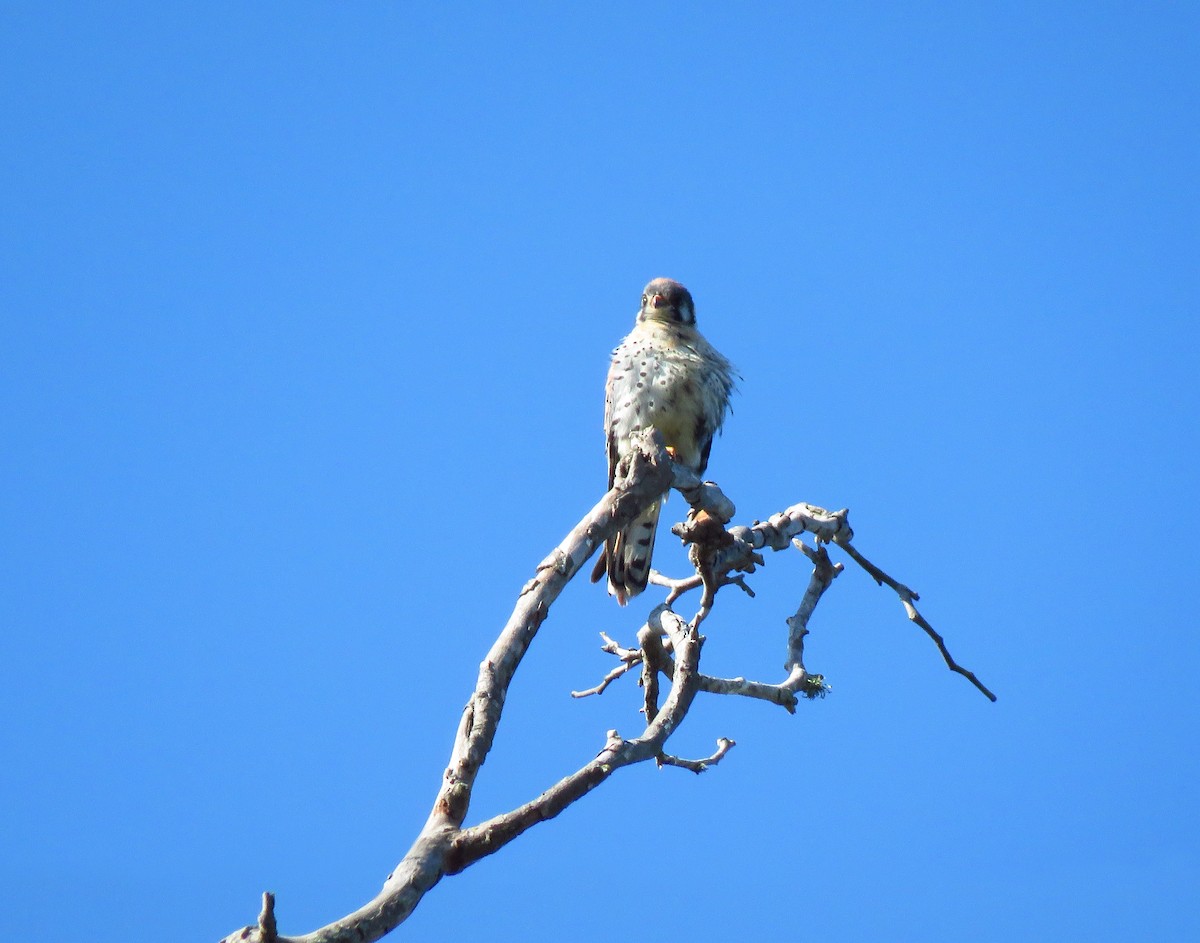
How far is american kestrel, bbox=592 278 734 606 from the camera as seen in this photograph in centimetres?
562

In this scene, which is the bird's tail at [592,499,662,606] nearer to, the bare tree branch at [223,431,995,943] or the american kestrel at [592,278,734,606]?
the american kestrel at [592,278,734,606]

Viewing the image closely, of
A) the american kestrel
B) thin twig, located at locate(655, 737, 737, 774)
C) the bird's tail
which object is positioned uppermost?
the american kestrel

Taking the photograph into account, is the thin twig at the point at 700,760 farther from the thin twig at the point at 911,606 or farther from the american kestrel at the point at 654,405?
the american kestrel at the point at 654,405

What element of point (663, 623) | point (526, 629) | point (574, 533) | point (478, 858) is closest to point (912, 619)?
point (663, 623)

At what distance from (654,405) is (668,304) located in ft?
2.56

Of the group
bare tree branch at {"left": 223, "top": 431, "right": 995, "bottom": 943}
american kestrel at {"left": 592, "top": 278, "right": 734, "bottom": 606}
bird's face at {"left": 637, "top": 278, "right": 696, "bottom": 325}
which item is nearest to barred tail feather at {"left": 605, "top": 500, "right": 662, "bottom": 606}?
american kestrel at {"left": 592, "top": 278, "right": 734, "bottom": 606}

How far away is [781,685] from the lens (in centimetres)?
421

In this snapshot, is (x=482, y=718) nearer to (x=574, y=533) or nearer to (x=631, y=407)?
(x=574, y=533)

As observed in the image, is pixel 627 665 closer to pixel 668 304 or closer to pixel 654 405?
pixel 654 405

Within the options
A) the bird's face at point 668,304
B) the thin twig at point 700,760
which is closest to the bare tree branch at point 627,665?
the thin twig at point 700,760

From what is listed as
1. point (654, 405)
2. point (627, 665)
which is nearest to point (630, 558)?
point (654, 405)

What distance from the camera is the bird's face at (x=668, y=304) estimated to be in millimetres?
6309

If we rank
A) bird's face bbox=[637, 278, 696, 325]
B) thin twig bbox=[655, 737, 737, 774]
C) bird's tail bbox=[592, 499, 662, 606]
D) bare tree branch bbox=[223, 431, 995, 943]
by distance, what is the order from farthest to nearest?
1. bird's face bbox=[637, 278, 696, 325]
2. bird's tail bbox=[592, 499, 662, 606]
3. thin twig bbox=[655, 737, 737, 774]
4. bare tree branch bbox=[223, 431, 995, 943]

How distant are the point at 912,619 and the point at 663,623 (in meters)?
0.83
